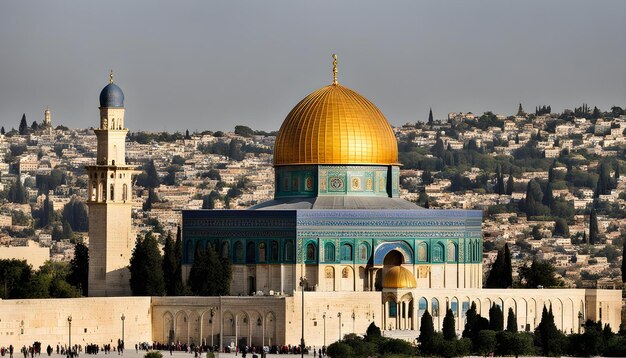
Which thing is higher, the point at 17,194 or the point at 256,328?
the point at 17,194

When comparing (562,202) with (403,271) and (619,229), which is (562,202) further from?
(403,271)

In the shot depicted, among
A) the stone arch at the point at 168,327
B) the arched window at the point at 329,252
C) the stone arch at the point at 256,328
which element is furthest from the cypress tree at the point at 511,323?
the stone arch at the point at 168,327

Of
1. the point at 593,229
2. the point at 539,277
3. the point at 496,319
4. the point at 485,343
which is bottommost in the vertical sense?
the point at 485,343

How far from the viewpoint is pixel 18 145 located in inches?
6398

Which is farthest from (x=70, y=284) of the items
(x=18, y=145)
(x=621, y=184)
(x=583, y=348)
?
(x=18, y=145)

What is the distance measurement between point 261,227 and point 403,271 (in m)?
4.76

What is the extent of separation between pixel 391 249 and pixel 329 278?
221 cm

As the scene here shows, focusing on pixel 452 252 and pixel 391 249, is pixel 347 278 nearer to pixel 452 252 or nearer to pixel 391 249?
pixel 391 249

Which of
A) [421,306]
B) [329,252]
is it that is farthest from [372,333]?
[329,252]

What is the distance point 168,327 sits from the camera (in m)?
71.6

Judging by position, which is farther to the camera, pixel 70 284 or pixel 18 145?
pixel 18 145

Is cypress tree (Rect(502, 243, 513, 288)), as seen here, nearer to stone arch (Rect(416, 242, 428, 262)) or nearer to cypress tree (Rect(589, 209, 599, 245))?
stone arch (Rect(416, 242, 428, 262))

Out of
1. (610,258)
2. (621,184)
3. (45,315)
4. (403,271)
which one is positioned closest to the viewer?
(45,315)

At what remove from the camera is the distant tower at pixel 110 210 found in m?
73.7
